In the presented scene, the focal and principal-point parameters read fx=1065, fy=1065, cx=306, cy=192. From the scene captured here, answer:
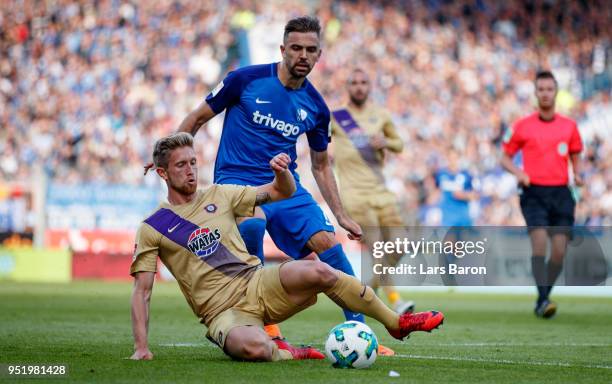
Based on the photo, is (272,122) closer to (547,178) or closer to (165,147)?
(165,147)

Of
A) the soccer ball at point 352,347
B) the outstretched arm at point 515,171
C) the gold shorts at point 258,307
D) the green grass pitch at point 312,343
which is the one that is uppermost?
the outstretched arm at point 515,171

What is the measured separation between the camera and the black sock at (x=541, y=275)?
11.6m

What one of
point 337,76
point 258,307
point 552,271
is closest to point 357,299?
point 258,307

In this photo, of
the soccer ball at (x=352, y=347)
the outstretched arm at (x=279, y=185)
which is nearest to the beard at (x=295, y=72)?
the outstretched arm at (x=279, y=185)

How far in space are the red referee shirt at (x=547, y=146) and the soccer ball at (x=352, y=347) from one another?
20.0 feet

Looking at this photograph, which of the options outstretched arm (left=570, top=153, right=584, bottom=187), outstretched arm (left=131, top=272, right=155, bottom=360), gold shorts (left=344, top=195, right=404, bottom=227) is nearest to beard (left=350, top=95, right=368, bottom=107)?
gold shorts (left=344, top=195, right=404, bottom=227)

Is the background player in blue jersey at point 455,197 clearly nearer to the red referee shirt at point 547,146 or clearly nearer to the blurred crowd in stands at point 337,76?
the blurred crowd in stands at point 337,76

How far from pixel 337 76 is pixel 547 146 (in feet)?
53.4

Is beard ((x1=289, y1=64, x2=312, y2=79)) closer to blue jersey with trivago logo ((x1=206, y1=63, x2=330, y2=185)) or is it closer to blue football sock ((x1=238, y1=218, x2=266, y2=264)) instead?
blue jersey with trivago logo ((x1=206, y1=63, x2=330, y2=185))

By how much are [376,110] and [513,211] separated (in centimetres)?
1348

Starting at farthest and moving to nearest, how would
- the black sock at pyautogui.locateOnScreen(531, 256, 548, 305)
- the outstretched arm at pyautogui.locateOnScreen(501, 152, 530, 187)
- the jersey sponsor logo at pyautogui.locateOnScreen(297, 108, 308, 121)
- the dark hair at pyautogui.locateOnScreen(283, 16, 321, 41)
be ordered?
the black sock at pyautogui.locateOnScreen(531, 256, 548, 305)
the outstretched arm at pyautogui.locateOnScreen(501, 152, 530, 187)
the jersey sponsor logo at pyautogui.locateOnScreen(297, 108, 308, 121)
the dark hair at pyautogui.locateOnScreen(283, 16, 321, 41)

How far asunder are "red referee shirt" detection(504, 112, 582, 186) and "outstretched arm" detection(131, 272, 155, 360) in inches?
257

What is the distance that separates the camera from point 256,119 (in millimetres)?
7586

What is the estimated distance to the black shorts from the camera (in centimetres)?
1182
